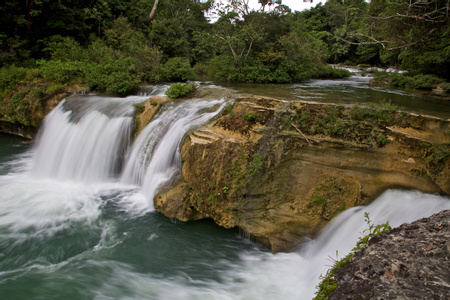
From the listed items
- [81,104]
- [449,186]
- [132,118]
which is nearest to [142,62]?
[81,104]

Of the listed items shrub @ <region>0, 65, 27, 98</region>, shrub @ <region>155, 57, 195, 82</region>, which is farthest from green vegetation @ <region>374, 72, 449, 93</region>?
shrub @ <region>0, 65, 27, 98</region>

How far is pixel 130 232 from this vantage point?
610 cm

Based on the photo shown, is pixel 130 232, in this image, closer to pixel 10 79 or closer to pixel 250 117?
pixel 250 117

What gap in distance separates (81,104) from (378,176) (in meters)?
9.98

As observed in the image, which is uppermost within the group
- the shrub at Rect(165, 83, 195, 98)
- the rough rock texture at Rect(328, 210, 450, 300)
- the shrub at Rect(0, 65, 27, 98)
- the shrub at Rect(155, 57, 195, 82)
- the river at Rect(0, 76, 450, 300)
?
the shrub at Rect(155, 57, 195, 82)

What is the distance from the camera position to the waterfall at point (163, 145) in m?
7.07

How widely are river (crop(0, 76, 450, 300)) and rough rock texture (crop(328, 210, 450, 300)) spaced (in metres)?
1.34

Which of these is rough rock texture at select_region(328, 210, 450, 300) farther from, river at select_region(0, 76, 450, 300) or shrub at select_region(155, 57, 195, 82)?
shrub at select_region(155, 57, 195, 82)

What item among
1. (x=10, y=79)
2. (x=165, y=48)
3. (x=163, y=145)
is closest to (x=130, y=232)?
(x=163, y=145)

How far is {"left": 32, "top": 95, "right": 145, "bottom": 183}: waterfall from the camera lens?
27.5 ft

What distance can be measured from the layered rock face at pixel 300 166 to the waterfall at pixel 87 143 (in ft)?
10.1

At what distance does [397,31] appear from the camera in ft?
27.0

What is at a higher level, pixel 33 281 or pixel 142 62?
pixel 142 62

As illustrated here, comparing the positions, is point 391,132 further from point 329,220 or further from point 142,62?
point 142,62
